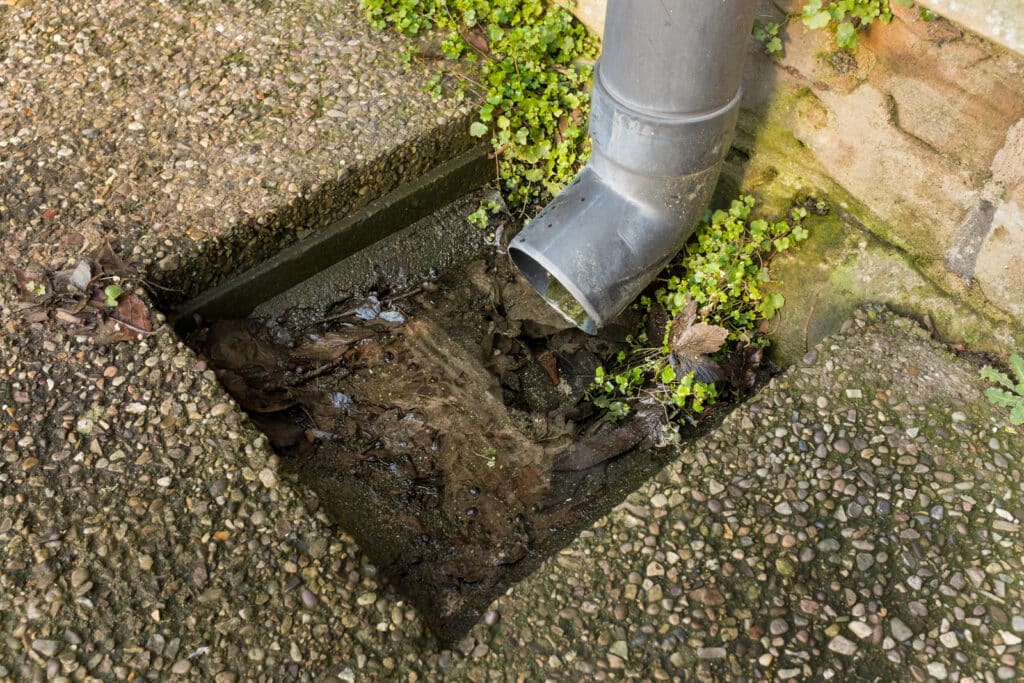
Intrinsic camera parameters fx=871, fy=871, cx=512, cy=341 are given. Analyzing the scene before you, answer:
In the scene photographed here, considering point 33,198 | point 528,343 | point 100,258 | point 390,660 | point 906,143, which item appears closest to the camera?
point 390,660

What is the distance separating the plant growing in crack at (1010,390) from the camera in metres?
2.49

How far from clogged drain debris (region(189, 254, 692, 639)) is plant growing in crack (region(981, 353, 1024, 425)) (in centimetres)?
104

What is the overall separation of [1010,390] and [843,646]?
998 millimetres

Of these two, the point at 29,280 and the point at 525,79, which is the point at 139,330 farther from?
the point at 525,79

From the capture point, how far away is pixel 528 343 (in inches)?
131

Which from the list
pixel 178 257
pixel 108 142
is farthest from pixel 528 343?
pixel 108 142

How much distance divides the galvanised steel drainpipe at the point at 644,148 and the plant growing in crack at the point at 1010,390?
0.99 m

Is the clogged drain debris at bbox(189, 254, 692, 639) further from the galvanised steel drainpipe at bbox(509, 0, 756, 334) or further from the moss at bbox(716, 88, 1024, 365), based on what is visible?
the moss at bbox(716, 88, 1024, 365)

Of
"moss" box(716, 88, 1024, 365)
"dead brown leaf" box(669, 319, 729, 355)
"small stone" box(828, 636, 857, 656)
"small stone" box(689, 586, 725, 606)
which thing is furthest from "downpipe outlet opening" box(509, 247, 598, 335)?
"small stone" box(828, 636, 857, 656)

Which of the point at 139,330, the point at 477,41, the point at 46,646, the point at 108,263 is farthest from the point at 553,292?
the point at 46,646

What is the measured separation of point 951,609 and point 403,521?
156 centimetres

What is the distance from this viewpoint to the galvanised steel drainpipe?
2.29m

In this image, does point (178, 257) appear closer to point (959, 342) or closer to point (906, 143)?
point (906, 143)

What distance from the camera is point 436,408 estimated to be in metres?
3.08
